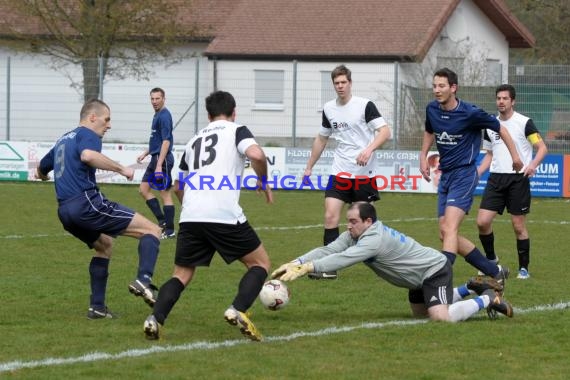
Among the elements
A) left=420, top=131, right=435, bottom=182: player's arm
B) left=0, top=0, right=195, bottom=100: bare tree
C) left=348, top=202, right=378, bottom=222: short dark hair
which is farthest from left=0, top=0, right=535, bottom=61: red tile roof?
left=348, top=202, right=378, bottom=222: short dark hair

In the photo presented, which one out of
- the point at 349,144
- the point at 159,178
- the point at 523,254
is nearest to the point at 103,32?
the point at 159,178

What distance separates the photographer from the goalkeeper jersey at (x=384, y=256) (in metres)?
8.45

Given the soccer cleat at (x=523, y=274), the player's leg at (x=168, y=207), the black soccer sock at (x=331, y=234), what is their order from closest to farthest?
1. the soccer cleat at (x=523, y=274)
2. the black soccer sock at (x=331, y=234)
3. the player's leg at (x=168, y=207)

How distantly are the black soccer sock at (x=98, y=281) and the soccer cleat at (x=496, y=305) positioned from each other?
2924 millimetres

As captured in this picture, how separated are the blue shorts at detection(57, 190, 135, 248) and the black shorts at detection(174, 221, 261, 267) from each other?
967 mm

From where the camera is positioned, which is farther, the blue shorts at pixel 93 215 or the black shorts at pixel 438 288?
the blue shorts at pixel 93 215

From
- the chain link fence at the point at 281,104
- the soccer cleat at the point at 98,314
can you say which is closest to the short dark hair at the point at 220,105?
the soccer cleat at the point at 98,314

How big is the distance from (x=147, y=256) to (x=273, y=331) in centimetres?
121

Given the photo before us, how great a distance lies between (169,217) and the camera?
15.7 metres

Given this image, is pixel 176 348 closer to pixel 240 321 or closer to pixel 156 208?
pixel 240 321

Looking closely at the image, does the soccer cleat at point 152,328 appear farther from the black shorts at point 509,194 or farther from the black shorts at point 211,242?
the black shorts at point 509,194

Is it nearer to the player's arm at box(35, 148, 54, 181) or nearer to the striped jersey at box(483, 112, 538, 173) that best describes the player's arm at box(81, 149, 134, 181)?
the player's arm at box(35, 148, 54, 181)

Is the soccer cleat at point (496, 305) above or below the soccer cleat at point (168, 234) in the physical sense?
below

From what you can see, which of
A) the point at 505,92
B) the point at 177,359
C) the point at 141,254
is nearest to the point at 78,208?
the point at 141,254
